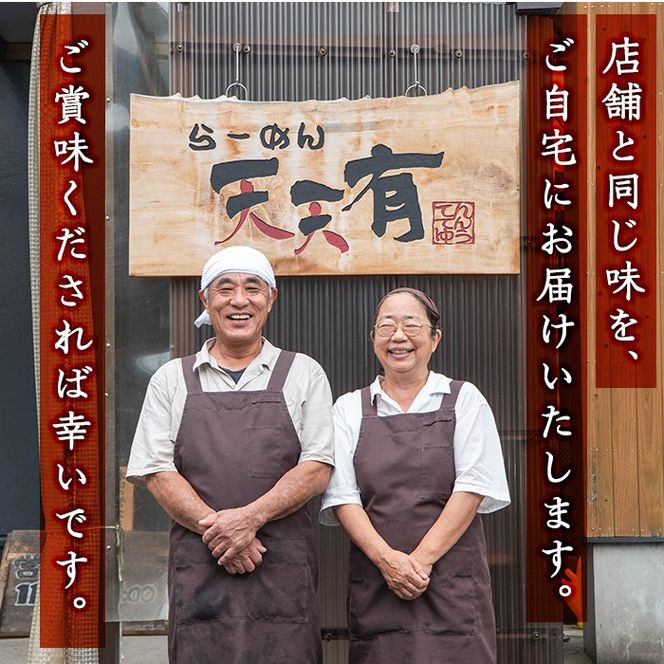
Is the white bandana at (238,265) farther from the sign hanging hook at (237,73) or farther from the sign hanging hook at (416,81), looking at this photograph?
the sign hanging hook at (416,81)

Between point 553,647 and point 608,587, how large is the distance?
70 centimetres

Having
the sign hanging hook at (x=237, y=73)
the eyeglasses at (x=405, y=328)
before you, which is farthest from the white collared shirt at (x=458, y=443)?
the sign hanging hook at (x=237, y=73)

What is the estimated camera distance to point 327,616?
175 inches

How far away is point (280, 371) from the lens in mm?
3678

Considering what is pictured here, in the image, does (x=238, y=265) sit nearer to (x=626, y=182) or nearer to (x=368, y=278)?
(x=368, y=278)

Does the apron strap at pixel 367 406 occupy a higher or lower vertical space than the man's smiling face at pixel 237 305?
lower

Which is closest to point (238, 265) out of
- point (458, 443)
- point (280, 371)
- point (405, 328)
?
point (280, 371)

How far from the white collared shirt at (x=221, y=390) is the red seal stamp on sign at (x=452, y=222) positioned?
1026mm

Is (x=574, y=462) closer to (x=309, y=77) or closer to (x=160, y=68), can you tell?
(x=309, y=77)

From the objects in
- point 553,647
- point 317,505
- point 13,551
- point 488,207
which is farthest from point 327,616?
point 13,551

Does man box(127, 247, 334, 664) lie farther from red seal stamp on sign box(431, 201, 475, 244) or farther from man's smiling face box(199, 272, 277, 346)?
red seal stamp on sign box(431, 201, 475, 244)

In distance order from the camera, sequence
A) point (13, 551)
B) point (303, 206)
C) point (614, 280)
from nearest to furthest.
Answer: point (303, 206) → point (614, 280) → point (13, 551)

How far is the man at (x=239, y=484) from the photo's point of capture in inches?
138

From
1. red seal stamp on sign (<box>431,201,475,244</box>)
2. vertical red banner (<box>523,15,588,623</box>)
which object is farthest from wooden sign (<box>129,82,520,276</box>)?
vertical red banner (<box>523,15,588,623</box>)
